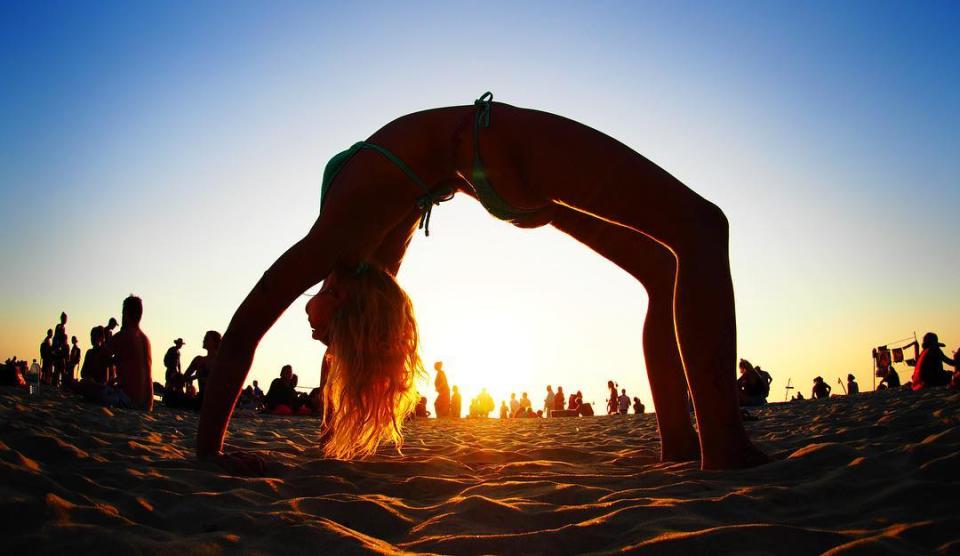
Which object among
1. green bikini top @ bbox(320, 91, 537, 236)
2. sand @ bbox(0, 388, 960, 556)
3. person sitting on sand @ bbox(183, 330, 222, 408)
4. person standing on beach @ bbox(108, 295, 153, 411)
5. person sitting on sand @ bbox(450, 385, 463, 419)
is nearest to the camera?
sand @ bbox(0, 388, 960, 556)

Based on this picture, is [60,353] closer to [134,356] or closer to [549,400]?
[134,356]

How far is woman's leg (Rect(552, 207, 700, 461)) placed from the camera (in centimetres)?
268

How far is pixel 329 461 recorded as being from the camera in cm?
291

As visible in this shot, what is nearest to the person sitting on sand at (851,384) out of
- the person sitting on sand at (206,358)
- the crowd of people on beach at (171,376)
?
the crowd of people on beach at (171,376)

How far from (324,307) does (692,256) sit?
1.71m

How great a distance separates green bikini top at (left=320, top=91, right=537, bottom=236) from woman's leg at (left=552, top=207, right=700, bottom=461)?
456mm

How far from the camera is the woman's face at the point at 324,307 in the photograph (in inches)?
108

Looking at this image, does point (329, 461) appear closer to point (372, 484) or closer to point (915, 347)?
point (372, 484)

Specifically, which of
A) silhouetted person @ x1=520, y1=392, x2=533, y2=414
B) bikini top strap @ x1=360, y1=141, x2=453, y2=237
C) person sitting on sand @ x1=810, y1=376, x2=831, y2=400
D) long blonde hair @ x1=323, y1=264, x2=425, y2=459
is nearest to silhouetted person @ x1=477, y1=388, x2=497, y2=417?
silhouetted person @ x1=520, y1=392, x2=533, y2=414

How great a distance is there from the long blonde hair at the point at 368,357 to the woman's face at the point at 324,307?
0.03 metres

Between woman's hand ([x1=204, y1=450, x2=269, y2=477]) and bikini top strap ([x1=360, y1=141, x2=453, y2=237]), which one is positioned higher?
bikini top strap ([x1=360, y1=141, x2=453, y2=237])

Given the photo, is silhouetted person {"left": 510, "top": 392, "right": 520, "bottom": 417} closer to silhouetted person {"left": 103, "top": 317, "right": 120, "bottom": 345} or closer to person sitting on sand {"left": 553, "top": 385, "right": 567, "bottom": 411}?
person sitting on sand {"left": 553, "top": 385, "right": 567, "bottom": 411}

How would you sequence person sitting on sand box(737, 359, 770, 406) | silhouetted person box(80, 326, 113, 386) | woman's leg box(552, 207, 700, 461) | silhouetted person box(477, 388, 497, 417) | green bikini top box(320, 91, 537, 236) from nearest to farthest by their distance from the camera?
green bikini top box(320, 91, 537, 236), woman's leg box(552, 207, 700, 461), silhouetted person box(80, 326, 113, 386), person sitting on sand box(737, 359, 770, 406), silhouetted person box(477, 388, 497, 417)

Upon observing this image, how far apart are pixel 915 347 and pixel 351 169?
22.1 metres
